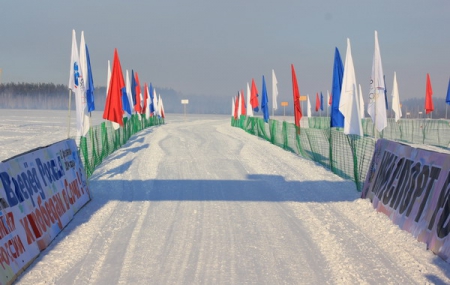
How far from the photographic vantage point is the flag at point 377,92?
14.6 meters

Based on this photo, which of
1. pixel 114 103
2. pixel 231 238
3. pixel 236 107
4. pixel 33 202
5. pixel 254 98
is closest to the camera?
pixel 33 202

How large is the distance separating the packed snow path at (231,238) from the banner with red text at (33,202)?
0.66ft

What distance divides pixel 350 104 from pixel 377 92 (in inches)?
54.7

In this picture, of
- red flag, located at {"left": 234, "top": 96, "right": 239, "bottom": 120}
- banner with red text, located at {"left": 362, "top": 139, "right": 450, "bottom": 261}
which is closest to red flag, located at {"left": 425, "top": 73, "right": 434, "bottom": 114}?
red flag, located at {"left": 234, "top": 96, "right": 239, "bottom": 120}

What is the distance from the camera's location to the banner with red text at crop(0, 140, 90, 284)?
18.8 ft

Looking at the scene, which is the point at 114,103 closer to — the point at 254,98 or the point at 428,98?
the point at 254,98

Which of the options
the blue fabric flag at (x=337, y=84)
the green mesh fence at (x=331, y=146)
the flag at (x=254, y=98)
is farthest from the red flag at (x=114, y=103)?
the flag at (x=254, y=98)

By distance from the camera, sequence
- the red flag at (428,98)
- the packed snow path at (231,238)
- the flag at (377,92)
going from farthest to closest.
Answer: the red flag at (428,98) → the flag at (377,92) → the packed snow path at (231,238)

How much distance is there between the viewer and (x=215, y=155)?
65.2ft

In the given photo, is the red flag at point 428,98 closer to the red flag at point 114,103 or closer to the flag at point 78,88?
the red flag at point 114,103

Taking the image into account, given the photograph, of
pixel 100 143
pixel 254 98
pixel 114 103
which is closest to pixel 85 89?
pixel 114 103

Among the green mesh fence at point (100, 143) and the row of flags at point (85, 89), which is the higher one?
the row of flags at point (85, 89)

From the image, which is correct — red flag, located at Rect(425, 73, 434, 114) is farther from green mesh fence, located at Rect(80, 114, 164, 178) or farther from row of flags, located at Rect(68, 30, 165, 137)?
row of flags, located at Rect(68, 30, 165, 137)

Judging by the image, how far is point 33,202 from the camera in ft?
22.6
